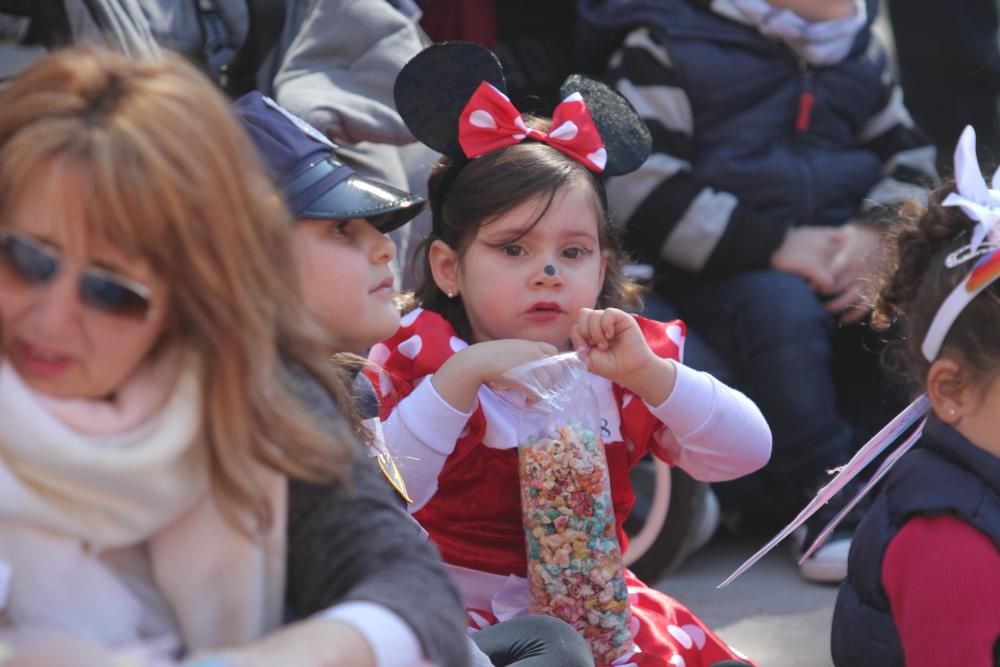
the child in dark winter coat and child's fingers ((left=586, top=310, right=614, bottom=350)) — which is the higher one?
child's fingers ((left=586, top=310, right=614, bottom=350))

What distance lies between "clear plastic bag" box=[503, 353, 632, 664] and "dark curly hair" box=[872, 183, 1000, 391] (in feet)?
1.79

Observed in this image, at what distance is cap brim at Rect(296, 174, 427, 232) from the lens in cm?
196

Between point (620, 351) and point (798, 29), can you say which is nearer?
point (620, 351)

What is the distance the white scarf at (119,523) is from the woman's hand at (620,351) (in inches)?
35.6

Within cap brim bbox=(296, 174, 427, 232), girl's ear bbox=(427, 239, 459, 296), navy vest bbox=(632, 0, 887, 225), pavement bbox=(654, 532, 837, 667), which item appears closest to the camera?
cap brim bbox=(296, 174, 427, 232)

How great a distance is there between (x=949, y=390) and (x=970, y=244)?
0.76ft

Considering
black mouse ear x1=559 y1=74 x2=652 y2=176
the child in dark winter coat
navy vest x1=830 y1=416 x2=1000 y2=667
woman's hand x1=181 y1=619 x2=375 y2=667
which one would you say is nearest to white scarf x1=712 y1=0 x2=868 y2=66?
the child in dark winter coat

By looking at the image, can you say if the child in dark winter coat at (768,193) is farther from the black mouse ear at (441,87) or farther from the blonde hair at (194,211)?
the blonde hair at (194,211)

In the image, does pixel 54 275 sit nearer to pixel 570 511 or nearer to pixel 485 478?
pixel 570 511

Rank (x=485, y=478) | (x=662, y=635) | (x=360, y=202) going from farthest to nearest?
(x=485, y=478)
(x=662, y=635)
(x=360, y=202)

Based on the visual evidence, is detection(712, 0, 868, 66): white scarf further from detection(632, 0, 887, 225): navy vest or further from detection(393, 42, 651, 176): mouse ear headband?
detection(393, 42, 651, 176): mouse ear headband

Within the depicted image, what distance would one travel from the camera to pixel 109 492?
1386mm

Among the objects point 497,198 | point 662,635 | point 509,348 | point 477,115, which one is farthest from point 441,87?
point 662,635

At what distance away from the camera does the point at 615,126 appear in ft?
8.70
